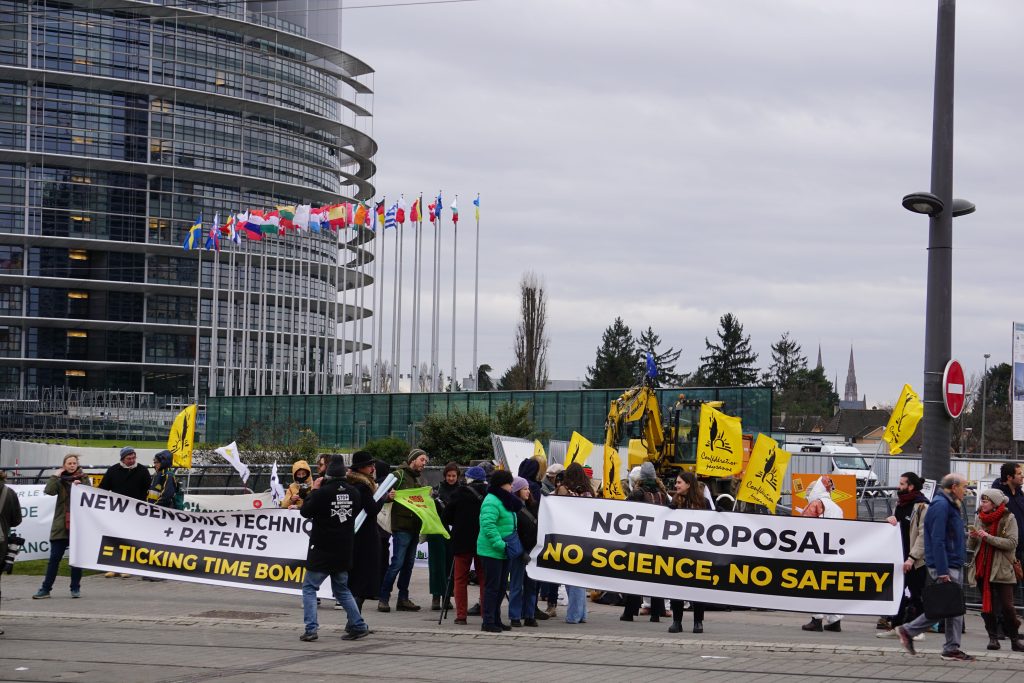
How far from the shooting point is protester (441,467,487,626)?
13.2 meters

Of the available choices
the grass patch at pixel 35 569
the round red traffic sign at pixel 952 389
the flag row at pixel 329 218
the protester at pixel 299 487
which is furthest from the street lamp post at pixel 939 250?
the flag row at pixel 329 218

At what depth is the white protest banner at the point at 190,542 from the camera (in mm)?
14734

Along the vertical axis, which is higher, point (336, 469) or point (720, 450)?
point (336, 469)

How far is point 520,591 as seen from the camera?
528 inches

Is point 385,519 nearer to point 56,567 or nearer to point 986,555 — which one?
point 56,567

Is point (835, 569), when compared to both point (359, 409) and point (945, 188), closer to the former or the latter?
point (945, 188)

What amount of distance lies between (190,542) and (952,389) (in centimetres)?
875

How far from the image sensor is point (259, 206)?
100 metres

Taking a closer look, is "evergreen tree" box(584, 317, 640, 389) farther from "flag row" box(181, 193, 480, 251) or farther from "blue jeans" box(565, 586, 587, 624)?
"blue jeans" box(565, 586, 587, 624)

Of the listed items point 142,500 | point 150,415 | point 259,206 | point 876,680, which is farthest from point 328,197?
point 876,680

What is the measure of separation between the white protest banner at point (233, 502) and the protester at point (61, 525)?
4975 mm

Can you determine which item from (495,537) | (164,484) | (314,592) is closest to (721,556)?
(495,537)

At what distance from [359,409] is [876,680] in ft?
178

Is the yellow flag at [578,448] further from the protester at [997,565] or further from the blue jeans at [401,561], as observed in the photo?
the protester at [997,565]
